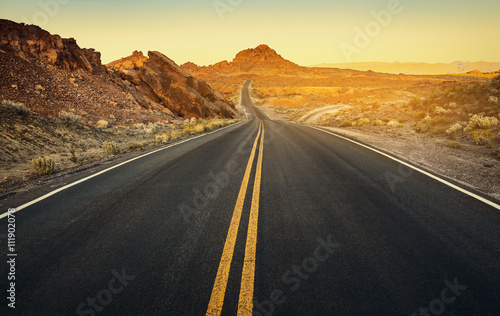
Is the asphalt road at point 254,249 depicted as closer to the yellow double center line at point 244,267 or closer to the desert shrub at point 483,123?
the yellow double center line at point 244,267

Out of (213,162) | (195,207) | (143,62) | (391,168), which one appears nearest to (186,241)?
(195,207)

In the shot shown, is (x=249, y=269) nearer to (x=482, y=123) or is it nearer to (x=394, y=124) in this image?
(x=482, y=123)

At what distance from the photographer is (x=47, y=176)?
600cm

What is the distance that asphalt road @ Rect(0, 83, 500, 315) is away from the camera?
85.4 inches

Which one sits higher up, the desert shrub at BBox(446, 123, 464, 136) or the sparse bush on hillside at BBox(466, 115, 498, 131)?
the sparse bush on hillside at BBox(466, 115, 498, 131)

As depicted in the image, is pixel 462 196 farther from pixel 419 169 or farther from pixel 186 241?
pixel 186 241

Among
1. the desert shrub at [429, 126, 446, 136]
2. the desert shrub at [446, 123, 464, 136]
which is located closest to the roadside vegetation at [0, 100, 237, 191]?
the desert shrub at [429, 126, 446, 136]

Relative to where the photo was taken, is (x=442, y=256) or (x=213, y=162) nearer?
(x=442, y=256)

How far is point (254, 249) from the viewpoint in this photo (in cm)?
286

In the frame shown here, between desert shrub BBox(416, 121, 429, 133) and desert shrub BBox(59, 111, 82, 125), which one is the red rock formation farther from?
desert shrub BBox(416, 121, 429, 133)

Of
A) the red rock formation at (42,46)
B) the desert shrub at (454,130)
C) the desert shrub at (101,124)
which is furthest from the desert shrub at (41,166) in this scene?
the desert shrub at (454,130)

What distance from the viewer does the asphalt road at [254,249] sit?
2168 millimetres

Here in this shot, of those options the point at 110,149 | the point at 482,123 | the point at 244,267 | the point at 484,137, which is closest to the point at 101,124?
the point at 110,149

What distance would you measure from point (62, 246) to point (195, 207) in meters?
1.88
